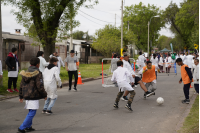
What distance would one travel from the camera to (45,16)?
47.9ft

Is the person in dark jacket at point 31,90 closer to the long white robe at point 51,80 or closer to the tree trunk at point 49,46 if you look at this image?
the long white robe at point 51,80

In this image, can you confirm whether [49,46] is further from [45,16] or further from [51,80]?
[51,80]

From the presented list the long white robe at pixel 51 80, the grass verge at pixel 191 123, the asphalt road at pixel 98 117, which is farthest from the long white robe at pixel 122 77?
the grass verge at pixel 191 123

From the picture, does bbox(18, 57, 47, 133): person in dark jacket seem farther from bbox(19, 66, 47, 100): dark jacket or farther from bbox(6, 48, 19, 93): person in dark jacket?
bbox(6, 48, 19, 93): person in dark jacket

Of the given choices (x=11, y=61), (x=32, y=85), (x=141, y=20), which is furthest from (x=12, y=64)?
(x=141, y=20)

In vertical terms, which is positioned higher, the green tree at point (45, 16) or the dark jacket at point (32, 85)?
the green tree at point (45, 16)

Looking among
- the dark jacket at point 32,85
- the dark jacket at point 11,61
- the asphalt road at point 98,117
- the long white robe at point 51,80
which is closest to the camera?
the dark jacket at point 32,85

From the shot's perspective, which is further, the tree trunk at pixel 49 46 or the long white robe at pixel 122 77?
the tree trunk at pixel 49 46

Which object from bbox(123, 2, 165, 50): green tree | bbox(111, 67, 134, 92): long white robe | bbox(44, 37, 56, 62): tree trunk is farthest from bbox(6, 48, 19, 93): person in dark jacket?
bbox(123, 2, 165, 50): green tree

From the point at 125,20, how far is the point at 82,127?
197 ft

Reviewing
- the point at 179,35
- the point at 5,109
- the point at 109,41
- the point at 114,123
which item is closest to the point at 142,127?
the point at 114,123

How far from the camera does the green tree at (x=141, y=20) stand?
63700mm

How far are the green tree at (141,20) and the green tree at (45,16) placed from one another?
163 feet

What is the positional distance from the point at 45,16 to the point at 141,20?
51.5 m
